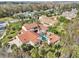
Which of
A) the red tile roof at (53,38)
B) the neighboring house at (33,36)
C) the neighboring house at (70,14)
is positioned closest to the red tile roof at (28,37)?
the neighboring house at (33,36)

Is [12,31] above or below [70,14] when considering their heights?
below

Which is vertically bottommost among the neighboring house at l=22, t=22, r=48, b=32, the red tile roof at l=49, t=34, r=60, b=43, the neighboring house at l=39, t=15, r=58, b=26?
the red tile roof at l=49, t=34, r=60, b=43

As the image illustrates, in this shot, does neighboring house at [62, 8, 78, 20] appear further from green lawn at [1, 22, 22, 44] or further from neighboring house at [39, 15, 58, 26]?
green lawn at [1, 22, 22, 44]

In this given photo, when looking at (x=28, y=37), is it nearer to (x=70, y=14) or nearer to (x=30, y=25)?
(x=30, y=25)

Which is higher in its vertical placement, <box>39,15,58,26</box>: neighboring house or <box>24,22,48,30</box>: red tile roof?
<box>39,15,58,26</box>: neighboring house

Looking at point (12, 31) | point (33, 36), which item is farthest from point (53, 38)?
point (12, 31)

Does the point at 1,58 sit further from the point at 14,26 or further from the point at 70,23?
the point at 70,23

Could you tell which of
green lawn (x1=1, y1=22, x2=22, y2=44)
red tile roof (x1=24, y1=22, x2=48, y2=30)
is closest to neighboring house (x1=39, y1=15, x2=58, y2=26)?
red tile roof (x1=24, y1=22, x2=48, y2=30)
